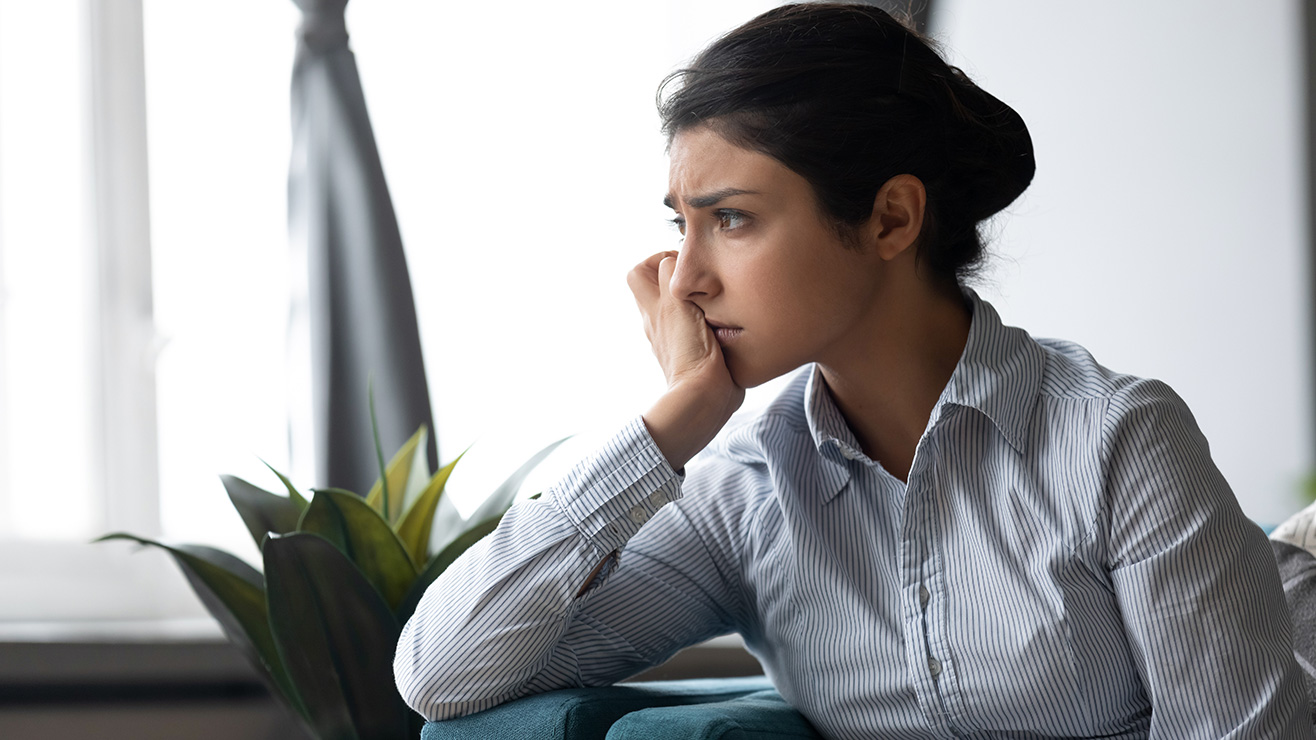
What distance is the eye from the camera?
1235mm

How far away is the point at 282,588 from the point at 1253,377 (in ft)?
7.48

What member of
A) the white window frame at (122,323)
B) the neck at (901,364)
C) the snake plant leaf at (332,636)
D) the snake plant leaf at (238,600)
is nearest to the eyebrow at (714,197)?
the neck at (901,364)

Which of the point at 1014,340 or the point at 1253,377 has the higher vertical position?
the point at 1014,340

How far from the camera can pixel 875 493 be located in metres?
1.31

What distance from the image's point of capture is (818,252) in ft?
4.00

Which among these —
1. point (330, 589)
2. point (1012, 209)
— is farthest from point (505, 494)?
point (1012, 209)

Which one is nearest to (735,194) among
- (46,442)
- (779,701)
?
(779,701)

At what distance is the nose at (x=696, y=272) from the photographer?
1.27 metres

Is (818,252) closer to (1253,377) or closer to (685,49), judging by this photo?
(685,49)

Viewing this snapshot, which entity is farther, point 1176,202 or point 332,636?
point 1176,202

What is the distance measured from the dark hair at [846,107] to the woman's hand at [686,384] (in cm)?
22

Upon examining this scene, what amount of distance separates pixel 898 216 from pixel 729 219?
0.70 feet

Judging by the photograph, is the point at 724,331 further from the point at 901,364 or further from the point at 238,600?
the point at 238,600

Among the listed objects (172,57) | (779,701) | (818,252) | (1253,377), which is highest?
(172,57)
